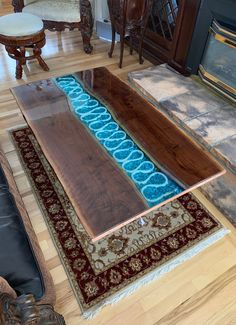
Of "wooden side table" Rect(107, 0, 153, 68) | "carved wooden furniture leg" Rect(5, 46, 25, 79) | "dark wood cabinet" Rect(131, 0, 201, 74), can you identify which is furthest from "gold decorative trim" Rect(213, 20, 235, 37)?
"carved wooden furniture leg" Rect(5, 46, 25, 79)

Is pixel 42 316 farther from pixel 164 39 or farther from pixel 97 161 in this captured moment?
pixel 164 39

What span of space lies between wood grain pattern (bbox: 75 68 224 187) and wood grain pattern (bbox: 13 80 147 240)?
21 centimetres

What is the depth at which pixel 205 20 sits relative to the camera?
6.46 ft

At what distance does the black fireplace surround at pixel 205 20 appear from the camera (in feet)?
5.74

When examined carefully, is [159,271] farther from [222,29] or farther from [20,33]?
[20,33]

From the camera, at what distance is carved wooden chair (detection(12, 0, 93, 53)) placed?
2.49m

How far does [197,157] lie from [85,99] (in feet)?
2.44

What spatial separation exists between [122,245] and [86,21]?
7.34 feet

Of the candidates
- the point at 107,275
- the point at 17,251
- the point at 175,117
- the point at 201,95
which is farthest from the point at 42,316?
the point at 201,95

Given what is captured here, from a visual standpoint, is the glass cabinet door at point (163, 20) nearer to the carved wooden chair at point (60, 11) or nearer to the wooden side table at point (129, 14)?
the wooden side table at point (129, 14)

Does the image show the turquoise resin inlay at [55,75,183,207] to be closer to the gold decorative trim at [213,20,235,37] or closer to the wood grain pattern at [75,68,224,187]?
the wood grain pattern at [75,68,224,187]

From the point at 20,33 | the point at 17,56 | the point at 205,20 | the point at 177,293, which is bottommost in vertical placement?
the point at 177,293

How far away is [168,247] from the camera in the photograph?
1360 mm

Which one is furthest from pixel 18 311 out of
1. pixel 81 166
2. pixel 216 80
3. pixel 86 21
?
pixel 86 21
